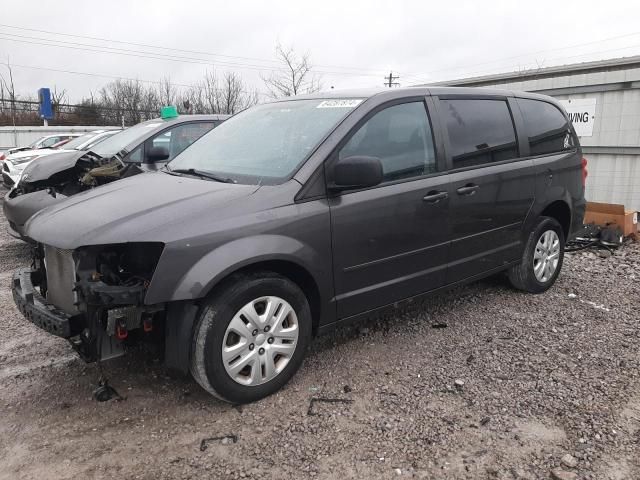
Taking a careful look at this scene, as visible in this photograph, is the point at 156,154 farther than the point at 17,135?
No

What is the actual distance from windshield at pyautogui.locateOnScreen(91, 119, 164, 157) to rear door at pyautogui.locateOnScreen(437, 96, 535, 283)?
13.5 feet

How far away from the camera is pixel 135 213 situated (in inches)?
110


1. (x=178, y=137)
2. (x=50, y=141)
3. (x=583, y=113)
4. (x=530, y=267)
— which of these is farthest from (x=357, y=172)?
(x=50, y=141)

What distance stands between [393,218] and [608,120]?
5.92 meters

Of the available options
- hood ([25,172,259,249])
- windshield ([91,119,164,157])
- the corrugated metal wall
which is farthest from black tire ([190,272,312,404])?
the corrugated metal wall

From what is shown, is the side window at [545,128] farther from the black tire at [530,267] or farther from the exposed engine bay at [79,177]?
the exposed engine bay at [79,177]

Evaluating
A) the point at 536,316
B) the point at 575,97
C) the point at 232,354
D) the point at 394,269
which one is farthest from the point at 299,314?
the point at 575,97

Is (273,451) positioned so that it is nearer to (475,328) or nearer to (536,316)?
(475,328)

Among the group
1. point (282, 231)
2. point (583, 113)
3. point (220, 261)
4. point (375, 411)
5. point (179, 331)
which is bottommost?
point (375, 411)

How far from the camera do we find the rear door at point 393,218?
3225 mm

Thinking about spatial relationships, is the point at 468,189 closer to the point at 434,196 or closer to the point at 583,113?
the point at 434,196

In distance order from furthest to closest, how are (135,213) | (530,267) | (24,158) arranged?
(24,158)
(530,267)
(135,213)

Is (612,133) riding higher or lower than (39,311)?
higher

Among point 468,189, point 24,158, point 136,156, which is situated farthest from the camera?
point 24,158
